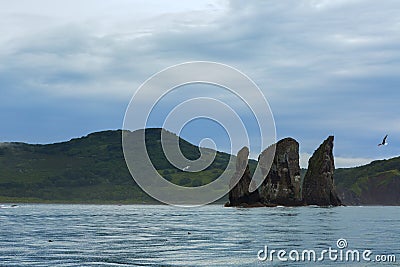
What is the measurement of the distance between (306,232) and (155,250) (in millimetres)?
37300

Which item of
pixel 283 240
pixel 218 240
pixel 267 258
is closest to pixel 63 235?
pixel 218 240

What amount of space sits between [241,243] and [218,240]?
16.8 ft

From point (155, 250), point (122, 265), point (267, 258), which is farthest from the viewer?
point (155, 250)

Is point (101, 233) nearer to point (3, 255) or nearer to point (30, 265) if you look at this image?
point (3, 255)

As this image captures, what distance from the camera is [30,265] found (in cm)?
6216

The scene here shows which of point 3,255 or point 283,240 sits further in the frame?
point 283,240

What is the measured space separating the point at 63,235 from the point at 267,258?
4210 cm

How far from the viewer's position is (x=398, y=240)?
88.6 m

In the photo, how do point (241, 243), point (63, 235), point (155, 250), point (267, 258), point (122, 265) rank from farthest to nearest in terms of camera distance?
point (63, 235) < point (241, 243) < point (155, 250) < point (267, 258) < point (122, 265)

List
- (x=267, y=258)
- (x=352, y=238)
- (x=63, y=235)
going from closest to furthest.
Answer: (x=267, y=258)
(x=352, y=238)
(x=63, y=235)

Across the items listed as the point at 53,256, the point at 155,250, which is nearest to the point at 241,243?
the point at 155,250

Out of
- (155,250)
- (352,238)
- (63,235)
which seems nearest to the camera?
(155,250)

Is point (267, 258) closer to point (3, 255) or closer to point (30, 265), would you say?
point (30, 265)

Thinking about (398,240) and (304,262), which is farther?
(398,240)
